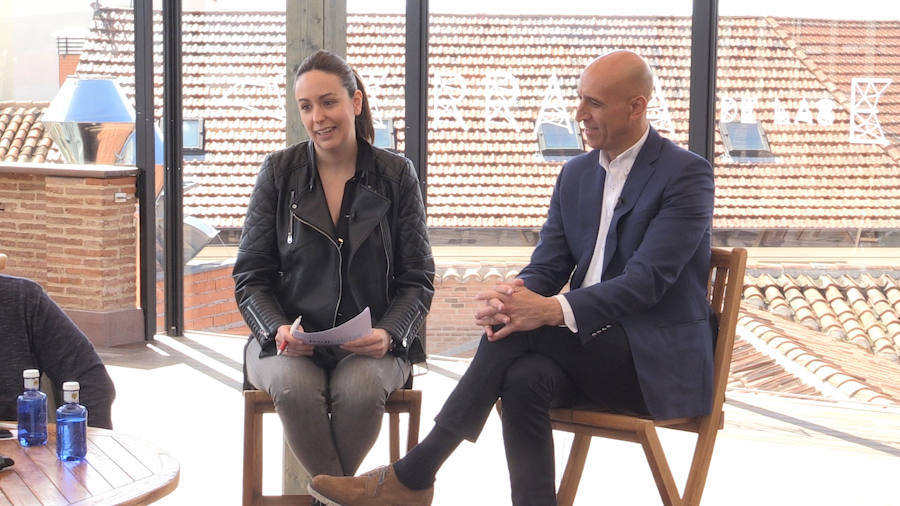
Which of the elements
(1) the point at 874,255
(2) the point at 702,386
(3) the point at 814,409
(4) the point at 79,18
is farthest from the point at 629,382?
(4) the point at 79,18

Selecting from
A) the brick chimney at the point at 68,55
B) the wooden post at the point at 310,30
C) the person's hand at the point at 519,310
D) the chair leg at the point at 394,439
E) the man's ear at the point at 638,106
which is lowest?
the chair leg at the point at 394,439

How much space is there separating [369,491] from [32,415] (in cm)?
87

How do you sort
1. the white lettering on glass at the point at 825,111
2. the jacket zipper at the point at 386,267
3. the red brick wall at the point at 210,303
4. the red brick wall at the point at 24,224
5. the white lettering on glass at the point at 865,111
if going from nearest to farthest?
the jacket zipper at the point at 386,267 < the white lettering on glass at the point at 865,111 < the white lettering on glass at the point at 825,111 < the red brick wall at the point at 24,224 < the red brick wall at the point at 210,303

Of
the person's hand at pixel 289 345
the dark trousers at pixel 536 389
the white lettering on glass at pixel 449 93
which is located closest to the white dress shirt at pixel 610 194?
the dark trousers at pixel 536 389

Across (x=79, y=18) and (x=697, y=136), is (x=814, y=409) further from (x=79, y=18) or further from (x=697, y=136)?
(x=79, y=18)

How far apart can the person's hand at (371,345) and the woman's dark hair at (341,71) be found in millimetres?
622

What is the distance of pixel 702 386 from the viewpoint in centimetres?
292

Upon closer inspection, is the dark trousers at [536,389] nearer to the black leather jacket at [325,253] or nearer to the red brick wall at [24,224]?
the black leather jacket at [325,253]

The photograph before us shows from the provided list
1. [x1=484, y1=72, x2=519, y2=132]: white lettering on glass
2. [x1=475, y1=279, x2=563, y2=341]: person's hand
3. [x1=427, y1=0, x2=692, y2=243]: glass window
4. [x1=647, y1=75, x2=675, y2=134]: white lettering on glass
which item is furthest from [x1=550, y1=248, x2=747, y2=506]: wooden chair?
[x1=484, y1=72, x2=519, y2=132]: white lettering on glass

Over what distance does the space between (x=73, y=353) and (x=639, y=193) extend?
4.84 ft

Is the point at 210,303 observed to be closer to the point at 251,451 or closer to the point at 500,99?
the point at 500,99

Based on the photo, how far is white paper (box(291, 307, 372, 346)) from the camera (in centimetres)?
287

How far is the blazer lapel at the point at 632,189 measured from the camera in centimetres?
303

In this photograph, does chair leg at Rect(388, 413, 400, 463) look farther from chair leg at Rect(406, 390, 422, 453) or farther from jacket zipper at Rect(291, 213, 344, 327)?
jacket zipper at Rect(291, 213, 344, 327)
